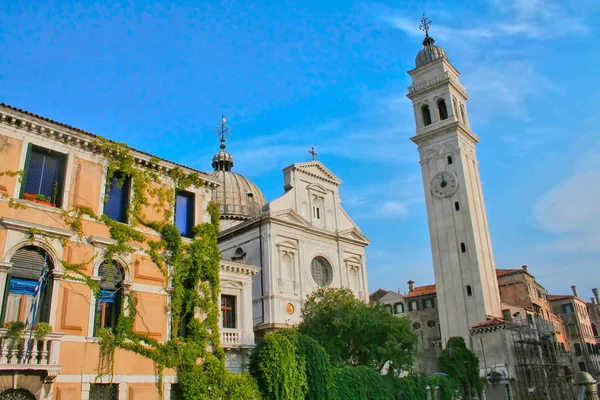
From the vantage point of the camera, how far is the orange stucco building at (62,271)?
15.1m

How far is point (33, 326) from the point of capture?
15.0 metres

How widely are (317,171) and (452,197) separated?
11166 millimetres

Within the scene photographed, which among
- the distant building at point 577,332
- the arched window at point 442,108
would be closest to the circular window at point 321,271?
the arched window at point 442,108

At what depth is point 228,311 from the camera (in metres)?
24.2

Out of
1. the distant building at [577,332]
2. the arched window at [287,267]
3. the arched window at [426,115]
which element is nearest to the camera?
the arched window at [287,267]

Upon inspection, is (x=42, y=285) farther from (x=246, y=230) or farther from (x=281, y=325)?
(x=246, y=230)

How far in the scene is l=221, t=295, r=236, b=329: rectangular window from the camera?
23.9 metres

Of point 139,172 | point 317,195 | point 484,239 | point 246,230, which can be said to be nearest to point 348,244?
point 317,195

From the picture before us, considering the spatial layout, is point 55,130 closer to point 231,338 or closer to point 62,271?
point 62,271

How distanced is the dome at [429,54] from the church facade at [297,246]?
48.0 ft

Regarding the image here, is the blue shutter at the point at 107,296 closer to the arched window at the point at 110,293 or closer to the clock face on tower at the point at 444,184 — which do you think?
the arched window at the point at 110,293

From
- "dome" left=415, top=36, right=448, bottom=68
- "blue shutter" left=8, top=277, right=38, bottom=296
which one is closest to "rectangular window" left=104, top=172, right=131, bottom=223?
"blue shutter" left=8, top=277, right=38, bottom=296

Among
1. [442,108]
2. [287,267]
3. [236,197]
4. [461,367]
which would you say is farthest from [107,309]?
[442,108]

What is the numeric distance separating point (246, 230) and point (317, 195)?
5877mm
